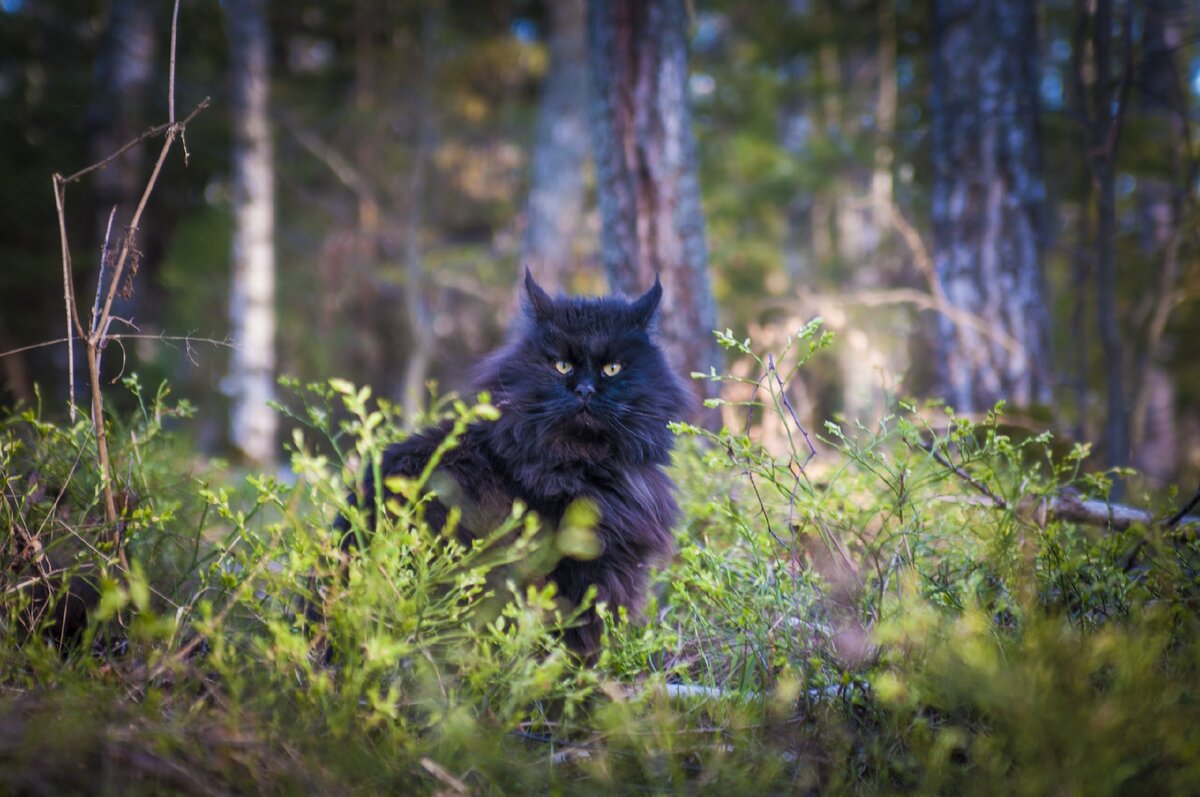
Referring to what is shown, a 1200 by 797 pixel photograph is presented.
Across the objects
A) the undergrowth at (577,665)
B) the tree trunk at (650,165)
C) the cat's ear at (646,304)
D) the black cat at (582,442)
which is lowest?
the undergrowth at (577,665)

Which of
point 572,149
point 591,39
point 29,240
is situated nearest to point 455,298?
point 572,149

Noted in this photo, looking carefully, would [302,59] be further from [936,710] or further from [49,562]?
[936,710]

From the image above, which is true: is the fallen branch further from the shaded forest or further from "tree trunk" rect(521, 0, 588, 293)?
"tree trunk" rect(521, 0, 588, 293)

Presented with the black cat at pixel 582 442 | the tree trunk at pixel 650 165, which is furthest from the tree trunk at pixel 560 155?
the black cat at pixel 582 442

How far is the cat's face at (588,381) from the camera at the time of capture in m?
2.96

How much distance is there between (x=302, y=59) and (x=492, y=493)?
15.2 m

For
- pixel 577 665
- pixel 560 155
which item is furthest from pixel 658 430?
pixel 560 155

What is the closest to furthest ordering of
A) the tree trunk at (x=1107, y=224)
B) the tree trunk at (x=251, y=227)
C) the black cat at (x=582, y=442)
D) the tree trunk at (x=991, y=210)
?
the black cat at (x=582, y=442) → the tree trunk at (x=1107, y=224) → the tree trunk at (x=991, y=210) → the tree trunk at (x=251, y=227)

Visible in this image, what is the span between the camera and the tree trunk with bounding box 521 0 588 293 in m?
10.1

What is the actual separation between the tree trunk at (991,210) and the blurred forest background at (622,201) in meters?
0.02

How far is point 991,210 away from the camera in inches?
210

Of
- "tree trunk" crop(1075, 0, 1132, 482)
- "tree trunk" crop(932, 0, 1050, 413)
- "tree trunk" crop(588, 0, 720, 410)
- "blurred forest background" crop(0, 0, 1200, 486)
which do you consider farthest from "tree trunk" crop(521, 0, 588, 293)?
"tree trunk" crop(1075, 0, 1132, 482)

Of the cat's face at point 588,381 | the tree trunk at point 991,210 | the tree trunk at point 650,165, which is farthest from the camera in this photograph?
the tree trunk at point 991,210

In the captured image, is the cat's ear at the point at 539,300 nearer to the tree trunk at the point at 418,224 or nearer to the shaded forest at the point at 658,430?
the shaded forest at the point at 658,430
